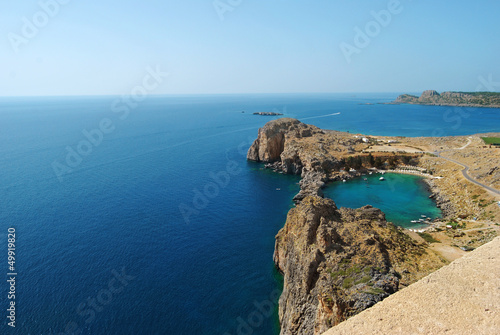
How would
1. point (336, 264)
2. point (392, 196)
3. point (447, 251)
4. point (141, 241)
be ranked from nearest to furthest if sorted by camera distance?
point (336, 264), point (447, 251), point (141, 241), point (392, 196)

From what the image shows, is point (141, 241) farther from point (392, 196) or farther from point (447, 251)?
point (392, 196)

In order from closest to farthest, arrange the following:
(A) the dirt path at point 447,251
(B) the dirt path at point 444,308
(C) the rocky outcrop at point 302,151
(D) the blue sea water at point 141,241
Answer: (B) the dirt path at point 444,308, (D) the blue sea water at point 141,241, (A) the dirt path at point 447,251, (C) the rocky outcrop at point 302,151

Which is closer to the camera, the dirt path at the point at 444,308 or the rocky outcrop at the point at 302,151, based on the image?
the dirt path at the point at 444,308

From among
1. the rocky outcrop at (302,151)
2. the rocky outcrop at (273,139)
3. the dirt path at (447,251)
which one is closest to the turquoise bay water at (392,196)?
the rocky outcrop at (302,151)

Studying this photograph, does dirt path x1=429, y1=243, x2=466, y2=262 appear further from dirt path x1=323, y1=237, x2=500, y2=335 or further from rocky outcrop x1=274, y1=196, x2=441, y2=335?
dirt path x1=323, y1=237, x2=500, y2=335

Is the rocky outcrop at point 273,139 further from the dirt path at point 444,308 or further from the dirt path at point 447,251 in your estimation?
the dirt path at point 444,308

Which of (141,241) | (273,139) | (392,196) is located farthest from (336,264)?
(273,139)

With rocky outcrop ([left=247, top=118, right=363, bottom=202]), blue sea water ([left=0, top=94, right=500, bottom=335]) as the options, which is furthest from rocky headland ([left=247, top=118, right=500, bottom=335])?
blue sea water ([left=0, top=94, right=500, bottom=335])
